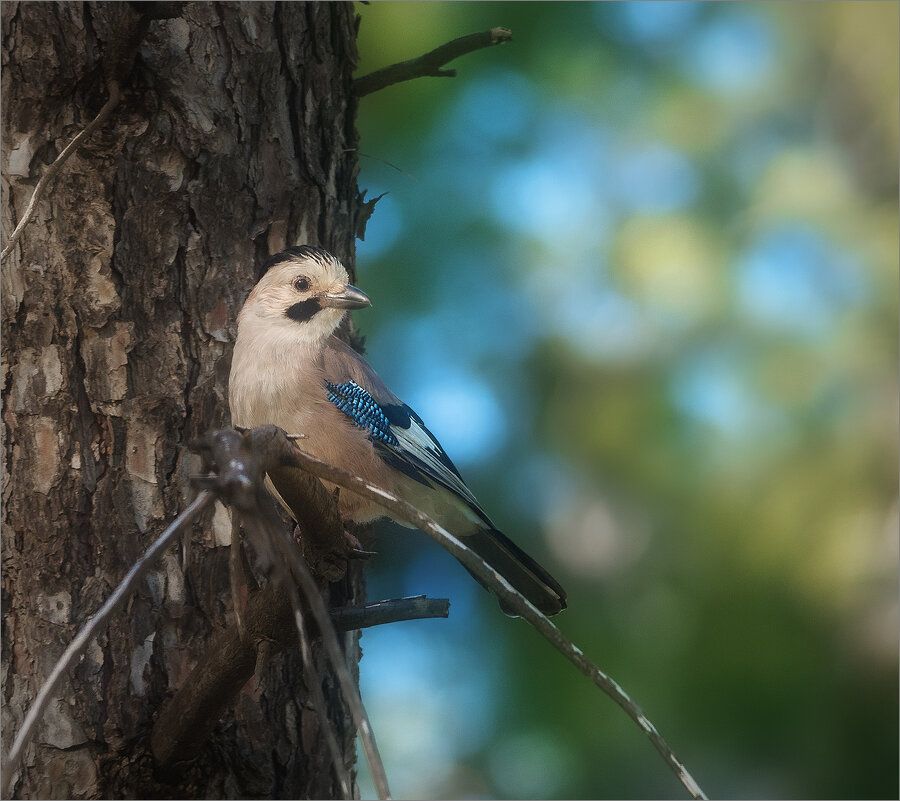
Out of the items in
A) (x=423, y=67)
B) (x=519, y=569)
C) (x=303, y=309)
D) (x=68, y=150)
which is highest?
(x=423, y=67)

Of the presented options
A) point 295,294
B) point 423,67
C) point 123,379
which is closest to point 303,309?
point 295,294

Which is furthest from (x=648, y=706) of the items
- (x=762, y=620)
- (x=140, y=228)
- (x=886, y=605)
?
(x=140, y=228)

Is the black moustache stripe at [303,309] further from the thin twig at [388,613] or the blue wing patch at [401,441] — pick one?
the thin twig at [388,613]

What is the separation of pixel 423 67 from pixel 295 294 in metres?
0.48

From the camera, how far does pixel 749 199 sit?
2490 mm

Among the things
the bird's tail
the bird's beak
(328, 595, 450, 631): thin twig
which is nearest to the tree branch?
(328, 595, 450, 631): thin twig

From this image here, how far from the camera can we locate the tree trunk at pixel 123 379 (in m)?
1.22

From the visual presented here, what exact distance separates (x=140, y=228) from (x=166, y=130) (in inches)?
5.8

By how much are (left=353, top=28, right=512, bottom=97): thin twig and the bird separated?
38 centimetres

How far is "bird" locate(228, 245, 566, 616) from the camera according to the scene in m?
1.31

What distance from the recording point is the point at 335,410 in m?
1.37

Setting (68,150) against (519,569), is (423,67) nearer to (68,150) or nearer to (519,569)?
(68,150)

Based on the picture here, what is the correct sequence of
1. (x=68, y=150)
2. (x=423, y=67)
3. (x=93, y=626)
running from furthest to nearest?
(x=423, y=67)
(x=68, y=150)
(x=93, y=626)

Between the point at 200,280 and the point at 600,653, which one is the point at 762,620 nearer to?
the point at 600,653
